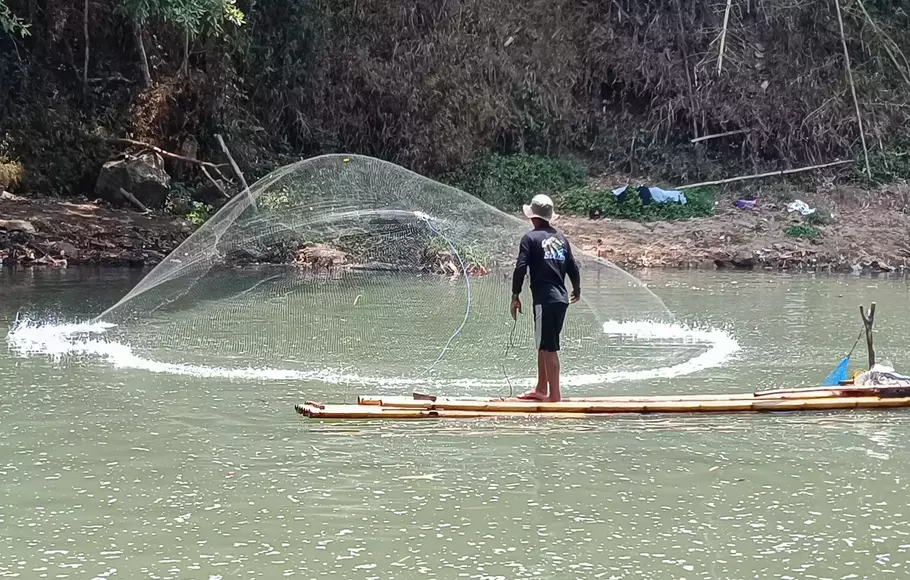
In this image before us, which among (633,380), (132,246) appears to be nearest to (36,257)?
(132,246)

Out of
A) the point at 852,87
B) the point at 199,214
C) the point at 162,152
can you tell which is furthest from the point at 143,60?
the point at 852,87

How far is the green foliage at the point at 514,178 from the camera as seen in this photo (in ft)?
70.6

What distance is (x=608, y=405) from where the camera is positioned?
730cm

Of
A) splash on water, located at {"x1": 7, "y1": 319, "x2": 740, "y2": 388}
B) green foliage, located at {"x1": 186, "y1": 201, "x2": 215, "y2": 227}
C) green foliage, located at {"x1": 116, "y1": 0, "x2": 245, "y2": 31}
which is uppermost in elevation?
green foliage, located at {"x1": 116, "y1": 0, "x2": 245, "y2": 31}

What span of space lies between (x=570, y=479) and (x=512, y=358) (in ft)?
12.3

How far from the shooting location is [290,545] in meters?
5.04

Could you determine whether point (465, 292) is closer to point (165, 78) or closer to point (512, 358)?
point (512, 358)

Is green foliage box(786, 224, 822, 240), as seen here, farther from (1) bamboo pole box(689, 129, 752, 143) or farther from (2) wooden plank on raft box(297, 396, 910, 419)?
(2) wooden plank on raft box(297, 396, 910, 419)

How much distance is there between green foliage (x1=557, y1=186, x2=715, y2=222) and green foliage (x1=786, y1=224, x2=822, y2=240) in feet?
5.75

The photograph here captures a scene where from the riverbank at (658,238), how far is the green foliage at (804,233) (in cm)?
5

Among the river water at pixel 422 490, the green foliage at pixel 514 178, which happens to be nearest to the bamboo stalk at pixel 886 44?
the green foliage at pixel 514 178

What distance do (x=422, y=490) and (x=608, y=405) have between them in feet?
6.34

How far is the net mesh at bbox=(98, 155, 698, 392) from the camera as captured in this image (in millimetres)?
9500

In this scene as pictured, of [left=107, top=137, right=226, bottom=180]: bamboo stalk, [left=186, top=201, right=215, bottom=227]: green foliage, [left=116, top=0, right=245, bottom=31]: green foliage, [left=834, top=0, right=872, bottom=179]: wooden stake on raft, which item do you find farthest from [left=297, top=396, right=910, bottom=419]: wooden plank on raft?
[left=834, top=0, right=872, bottom=179]: wooden stake on raft
